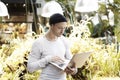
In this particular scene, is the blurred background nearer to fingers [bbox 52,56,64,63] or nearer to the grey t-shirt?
the grey t-shirt

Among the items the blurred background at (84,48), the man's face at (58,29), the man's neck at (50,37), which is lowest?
the blurred background at (84,48)

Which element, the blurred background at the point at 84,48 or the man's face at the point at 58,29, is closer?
the man's face at the point at 58,29

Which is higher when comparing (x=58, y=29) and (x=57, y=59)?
(x=58, y=29)

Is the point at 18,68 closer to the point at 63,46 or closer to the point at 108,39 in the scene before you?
the point at 63,46

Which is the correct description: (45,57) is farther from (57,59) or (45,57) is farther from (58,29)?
(58,29)

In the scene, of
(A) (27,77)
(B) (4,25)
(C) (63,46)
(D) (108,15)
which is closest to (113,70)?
(A) (27,77)

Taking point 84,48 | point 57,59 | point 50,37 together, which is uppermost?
point 50,37

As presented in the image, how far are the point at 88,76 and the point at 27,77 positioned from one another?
1022 mm

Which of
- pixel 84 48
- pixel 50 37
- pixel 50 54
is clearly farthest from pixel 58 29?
pixel 84 48

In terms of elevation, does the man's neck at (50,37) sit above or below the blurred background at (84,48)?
above

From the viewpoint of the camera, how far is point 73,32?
6.85 meters

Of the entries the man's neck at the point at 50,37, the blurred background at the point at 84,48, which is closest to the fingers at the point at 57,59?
the man's neck at the point at 50,37

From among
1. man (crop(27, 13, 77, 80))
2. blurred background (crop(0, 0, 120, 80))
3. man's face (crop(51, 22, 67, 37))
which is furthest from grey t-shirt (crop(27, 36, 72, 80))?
blurred background (crop(0, 0, 120, 80))

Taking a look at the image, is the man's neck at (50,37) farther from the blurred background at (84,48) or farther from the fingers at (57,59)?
the blurred background at (84,48)
